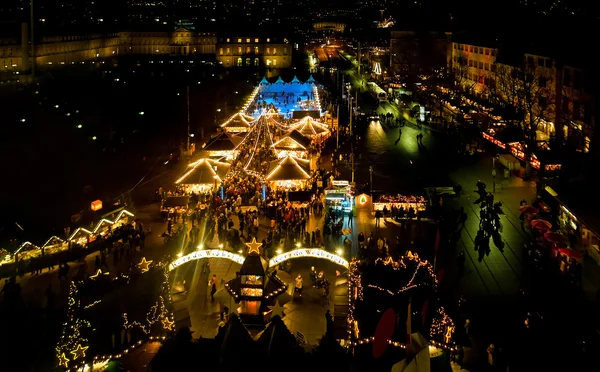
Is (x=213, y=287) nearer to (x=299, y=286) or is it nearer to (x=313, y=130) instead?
(x=299, y=286)

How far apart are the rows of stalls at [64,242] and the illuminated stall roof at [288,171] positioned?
247 inches

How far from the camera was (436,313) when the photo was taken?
1121 cm

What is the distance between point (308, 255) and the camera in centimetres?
1351

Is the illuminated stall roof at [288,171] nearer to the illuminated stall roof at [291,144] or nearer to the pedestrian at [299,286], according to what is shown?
the illuminated stall roof at [291,144]

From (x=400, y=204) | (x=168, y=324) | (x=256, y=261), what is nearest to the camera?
(x=168, y=324)

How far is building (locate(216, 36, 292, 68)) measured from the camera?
87.8 meters

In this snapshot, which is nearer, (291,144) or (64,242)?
(64,242)

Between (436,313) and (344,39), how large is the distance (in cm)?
12081

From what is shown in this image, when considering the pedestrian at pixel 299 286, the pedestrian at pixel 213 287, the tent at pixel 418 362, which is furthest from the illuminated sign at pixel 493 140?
the tent at pixel 418 362

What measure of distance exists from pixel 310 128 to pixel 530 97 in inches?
504

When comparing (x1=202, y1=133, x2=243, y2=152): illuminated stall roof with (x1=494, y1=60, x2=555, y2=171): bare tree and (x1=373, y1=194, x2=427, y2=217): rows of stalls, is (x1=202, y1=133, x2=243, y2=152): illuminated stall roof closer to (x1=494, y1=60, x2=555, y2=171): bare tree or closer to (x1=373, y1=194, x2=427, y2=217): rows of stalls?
(x1=373, y1=194, x2=427, y2=217): rows of stalls

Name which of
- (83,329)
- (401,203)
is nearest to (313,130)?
(401,203)

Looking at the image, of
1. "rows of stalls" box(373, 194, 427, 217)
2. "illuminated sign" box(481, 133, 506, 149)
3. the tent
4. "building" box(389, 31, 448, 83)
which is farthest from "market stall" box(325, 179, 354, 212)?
"building" box(389, 31, 448, 83)

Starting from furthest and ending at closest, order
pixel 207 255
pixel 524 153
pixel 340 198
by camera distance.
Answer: pixel 524 153
pixel 340 198
pixel 207 255
